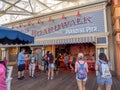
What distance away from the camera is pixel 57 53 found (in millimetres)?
14227

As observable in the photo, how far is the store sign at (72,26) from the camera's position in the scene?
10.4 meters

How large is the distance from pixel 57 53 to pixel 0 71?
38.1 feet

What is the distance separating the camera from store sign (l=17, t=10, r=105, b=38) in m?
10.4

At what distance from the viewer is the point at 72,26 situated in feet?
37.8

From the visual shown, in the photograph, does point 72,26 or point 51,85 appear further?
point 72,26

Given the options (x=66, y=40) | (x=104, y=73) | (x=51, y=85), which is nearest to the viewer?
(x=104, y=73)

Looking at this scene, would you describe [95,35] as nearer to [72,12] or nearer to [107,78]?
[72,12]

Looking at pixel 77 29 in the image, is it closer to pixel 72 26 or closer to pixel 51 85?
pixel 72 26

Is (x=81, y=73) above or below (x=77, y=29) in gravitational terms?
below

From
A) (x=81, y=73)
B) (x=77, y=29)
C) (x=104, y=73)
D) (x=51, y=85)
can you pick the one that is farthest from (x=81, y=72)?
(x=77, y=29)

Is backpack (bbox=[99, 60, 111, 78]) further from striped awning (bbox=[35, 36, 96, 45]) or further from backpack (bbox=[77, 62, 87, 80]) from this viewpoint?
striped awning (bbox=[35, 36, 96, 45])

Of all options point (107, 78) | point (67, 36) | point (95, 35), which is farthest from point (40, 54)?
point (107, 78)

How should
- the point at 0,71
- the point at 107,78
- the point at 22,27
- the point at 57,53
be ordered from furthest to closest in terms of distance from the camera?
1. the point at 22,27
2. the point at 57,53
3. the point at 107,78
4. the point at 0,71

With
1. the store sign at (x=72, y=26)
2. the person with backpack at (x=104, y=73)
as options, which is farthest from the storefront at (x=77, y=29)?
the person with backpack at (x=104, y=73)
